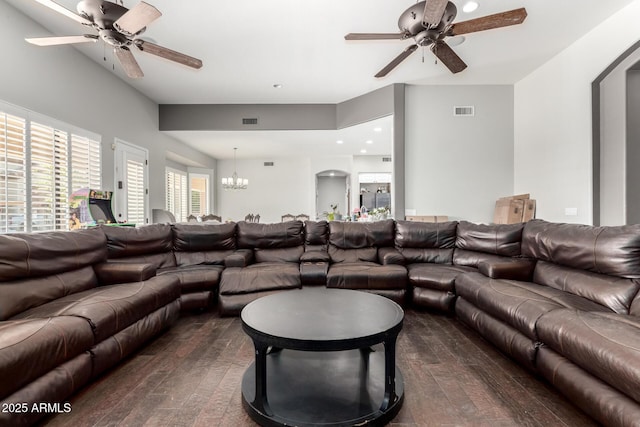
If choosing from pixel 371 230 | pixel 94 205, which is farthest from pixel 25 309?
pixel 371 230

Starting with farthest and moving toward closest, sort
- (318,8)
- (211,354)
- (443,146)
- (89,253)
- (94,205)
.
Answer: (443,146)
(94,205)
(318,8)
(89,253)
(211,354)

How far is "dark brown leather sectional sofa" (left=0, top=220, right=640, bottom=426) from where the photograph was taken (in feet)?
5.08

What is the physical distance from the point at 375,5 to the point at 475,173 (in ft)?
11.4

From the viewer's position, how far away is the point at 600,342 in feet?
4.94

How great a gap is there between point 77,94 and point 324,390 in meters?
4.90

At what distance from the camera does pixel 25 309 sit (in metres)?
2.08

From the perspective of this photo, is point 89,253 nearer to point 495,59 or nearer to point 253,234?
point 253,234

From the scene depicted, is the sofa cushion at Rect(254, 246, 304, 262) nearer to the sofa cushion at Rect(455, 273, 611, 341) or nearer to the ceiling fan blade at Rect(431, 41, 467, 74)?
the sofa cushion at Rect(455, 273, 611, 341)

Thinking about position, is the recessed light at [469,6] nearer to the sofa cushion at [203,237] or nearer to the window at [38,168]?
the sofa cushion at [203,237]

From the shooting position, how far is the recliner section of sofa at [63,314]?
1495 mm

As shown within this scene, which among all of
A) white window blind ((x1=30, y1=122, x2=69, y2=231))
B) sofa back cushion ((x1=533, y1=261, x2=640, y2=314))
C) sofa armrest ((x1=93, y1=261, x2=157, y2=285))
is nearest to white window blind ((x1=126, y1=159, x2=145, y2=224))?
white window blind ((x1=30, y1=122, x2=69, y2=231))

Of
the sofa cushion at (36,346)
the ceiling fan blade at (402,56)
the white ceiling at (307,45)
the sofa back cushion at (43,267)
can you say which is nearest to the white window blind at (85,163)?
the white ceiling at (307,45)

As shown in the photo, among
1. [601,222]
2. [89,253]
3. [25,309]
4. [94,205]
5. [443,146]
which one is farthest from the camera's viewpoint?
[443,146]

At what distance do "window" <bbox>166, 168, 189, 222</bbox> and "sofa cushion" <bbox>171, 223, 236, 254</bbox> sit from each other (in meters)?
4.96
